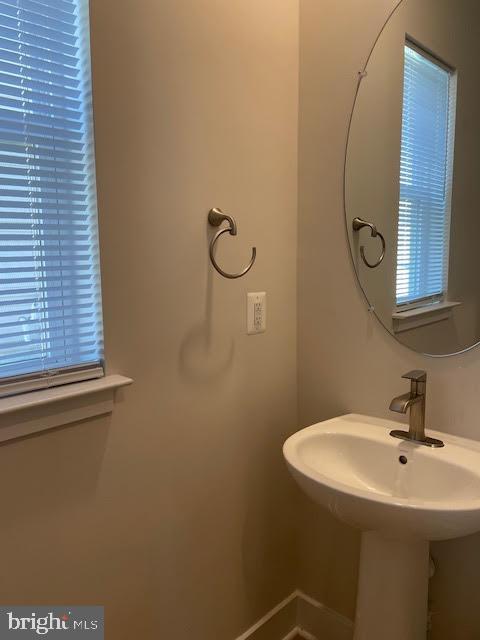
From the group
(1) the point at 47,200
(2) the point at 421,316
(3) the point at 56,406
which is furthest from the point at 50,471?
(2) the point at 421,316

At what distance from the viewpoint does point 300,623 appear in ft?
5.55

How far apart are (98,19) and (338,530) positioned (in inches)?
61.3

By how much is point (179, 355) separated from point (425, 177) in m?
0.81

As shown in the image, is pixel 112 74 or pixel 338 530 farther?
pixel 338 530

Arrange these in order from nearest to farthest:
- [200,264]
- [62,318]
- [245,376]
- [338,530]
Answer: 1. [62,318]
2. [200,264]
3. [245,376]
4. [338,530]

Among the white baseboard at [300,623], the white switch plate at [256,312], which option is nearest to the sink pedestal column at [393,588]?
the white baseboard at [300,623]

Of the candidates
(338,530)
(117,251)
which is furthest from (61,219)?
(338,530)

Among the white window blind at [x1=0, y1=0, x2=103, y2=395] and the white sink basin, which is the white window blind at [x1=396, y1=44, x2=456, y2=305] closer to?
the white sink basin

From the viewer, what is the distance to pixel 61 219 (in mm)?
992

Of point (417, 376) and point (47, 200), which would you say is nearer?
point (47, 200)

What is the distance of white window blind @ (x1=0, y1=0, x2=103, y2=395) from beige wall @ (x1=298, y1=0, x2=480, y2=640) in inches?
28.6

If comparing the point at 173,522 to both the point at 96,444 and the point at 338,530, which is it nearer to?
the point at 96,444

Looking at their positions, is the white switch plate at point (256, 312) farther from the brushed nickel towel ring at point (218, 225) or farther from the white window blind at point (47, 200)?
the white window blind at point (47, 200)

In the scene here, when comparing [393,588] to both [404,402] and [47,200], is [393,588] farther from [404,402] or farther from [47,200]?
[47,200]
